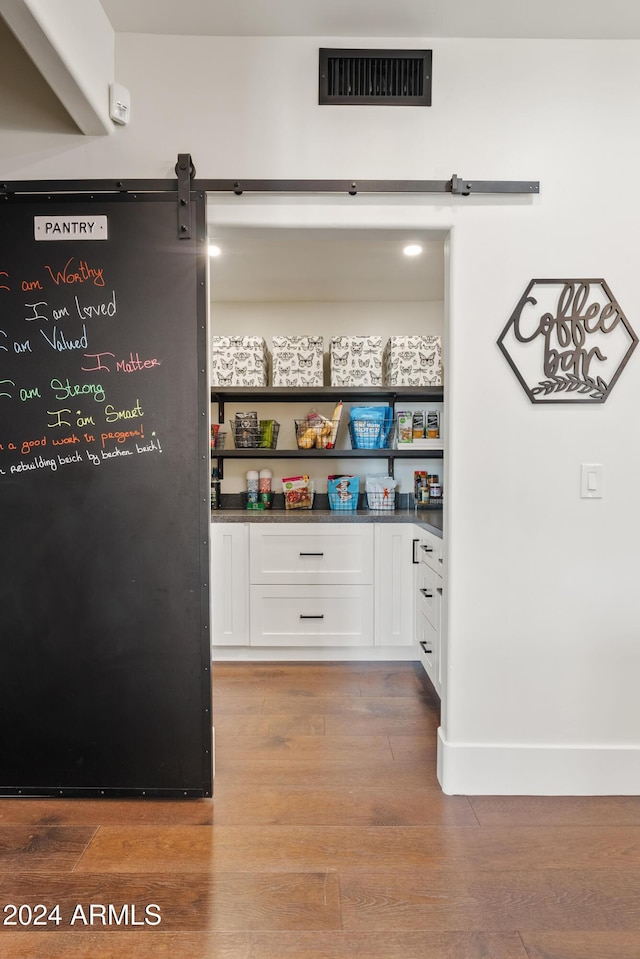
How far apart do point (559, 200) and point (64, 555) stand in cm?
217

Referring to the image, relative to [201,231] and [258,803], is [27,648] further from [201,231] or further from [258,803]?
[201,231]

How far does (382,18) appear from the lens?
74.7 inches

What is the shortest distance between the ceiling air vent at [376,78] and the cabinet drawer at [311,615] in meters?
2.40

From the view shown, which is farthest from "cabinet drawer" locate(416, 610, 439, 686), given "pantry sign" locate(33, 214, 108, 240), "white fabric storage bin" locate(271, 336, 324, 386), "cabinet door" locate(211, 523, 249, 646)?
"pantry sign" locate(33, 214, 108, 240)

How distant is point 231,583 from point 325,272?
1.95 metres

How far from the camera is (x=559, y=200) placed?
6.61 feet

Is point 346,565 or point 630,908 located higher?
point 346,565

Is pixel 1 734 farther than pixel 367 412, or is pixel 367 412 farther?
pixel 367 412

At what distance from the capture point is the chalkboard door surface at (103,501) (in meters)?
1.97

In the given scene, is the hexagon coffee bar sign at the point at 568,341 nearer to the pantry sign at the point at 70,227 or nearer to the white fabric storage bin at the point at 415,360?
the pantry sign at the point at 70,227

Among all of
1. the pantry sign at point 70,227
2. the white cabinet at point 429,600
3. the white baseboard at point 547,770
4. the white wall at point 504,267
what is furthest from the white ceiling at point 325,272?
the white baseboard at point 547,770

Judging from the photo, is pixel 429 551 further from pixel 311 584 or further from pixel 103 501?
pixel 103 501

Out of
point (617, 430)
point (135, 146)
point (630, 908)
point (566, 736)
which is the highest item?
point (135, 146)

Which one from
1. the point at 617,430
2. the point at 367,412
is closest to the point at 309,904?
the point at 617,430
